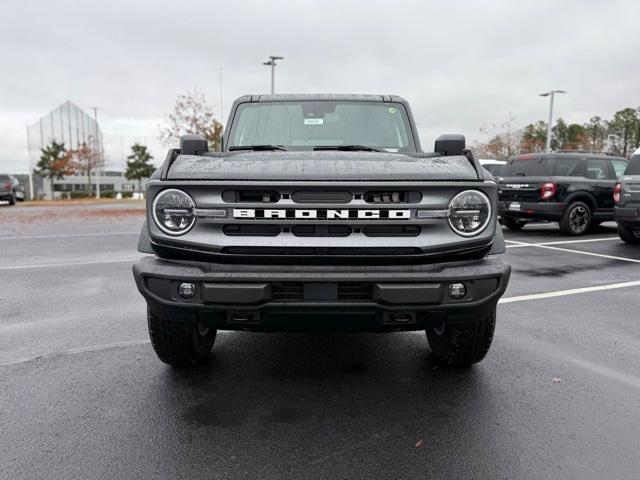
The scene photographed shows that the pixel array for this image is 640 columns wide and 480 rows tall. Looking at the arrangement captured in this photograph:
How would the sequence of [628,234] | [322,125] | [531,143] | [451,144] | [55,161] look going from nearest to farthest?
1. [451,144]
2. [322,125]
3. [628,234]
4. [531,143]
5. [55,161]

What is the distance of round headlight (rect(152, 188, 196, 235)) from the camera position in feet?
9.05

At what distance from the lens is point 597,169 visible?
11625mm

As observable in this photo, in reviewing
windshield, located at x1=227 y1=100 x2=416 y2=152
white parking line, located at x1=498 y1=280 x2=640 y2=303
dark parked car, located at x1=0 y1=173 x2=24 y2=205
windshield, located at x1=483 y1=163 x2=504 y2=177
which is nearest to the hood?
windshield, located at x1=227 y1=100 x2=416 y2=152

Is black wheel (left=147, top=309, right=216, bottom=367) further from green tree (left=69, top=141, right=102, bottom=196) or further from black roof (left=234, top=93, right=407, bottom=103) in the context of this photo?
green tree (left=69, top=141, right=102, bottom=196)

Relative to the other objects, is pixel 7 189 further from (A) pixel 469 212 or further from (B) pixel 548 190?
(A) pixel 469 212

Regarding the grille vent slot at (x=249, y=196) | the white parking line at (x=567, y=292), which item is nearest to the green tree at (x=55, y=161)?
the white parking line at (x=567, y=292)

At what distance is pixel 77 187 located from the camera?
282ft

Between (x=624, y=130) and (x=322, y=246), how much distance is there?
74187 millimetres

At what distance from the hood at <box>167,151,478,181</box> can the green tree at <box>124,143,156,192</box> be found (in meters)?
78.1

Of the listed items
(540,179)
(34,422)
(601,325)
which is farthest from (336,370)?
(540,179)

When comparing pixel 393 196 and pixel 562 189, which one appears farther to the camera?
pixel 562 189

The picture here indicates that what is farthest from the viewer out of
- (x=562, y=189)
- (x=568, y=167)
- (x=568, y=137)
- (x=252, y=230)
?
(x=568, y=137)

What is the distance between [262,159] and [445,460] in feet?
6.29

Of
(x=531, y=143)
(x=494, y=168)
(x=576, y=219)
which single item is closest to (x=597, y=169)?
(x=576, y=219)
